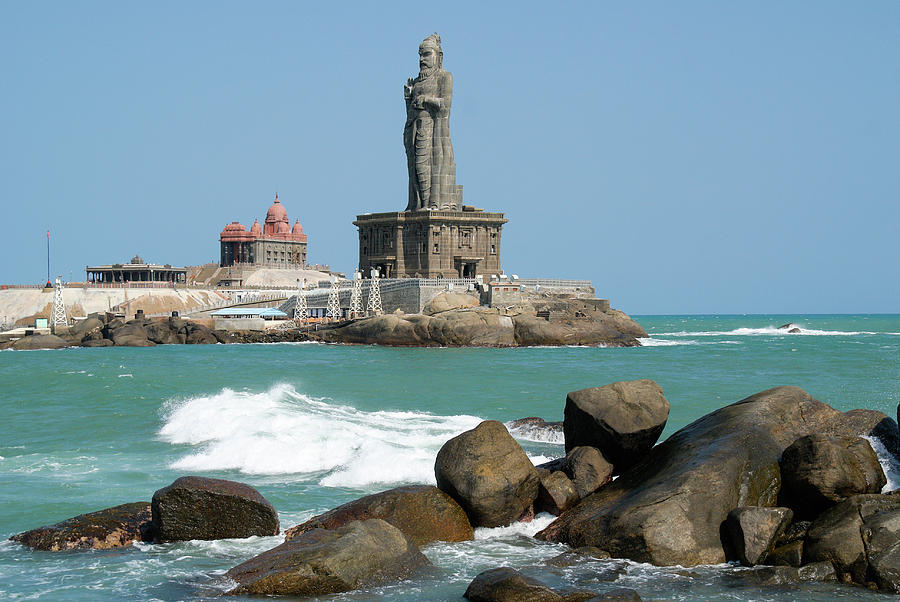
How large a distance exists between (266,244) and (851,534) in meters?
124

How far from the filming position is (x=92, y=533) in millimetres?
14086

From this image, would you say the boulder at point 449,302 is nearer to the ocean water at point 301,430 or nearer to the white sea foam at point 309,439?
the ocean water at point 301,430

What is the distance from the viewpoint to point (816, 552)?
1227 centimetres

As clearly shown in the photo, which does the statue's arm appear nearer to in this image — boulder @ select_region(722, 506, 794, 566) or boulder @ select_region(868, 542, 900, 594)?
boulder @ select_region(722, 506, 794, 566)

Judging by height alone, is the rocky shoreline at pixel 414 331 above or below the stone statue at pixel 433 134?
below

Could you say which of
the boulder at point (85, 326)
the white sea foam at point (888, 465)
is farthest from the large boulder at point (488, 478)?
the boulder at point (85, 326)

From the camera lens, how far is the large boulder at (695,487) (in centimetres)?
1262

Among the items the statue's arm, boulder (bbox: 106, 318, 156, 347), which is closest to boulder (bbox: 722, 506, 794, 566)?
boulder (bbox: 106, 318, 156, 347)

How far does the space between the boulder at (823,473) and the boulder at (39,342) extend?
2505 inches

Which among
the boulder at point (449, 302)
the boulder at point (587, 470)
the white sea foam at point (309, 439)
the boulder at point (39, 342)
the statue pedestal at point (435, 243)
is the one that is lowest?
the white sea foam at point (309, 439)

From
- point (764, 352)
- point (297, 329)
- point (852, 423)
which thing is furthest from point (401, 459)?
point (297, 329)

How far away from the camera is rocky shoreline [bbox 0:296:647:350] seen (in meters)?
68.2

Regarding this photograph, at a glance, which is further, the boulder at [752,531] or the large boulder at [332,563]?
the boulder at [752,531]

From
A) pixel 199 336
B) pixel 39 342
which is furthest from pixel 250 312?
pixel 39 342
